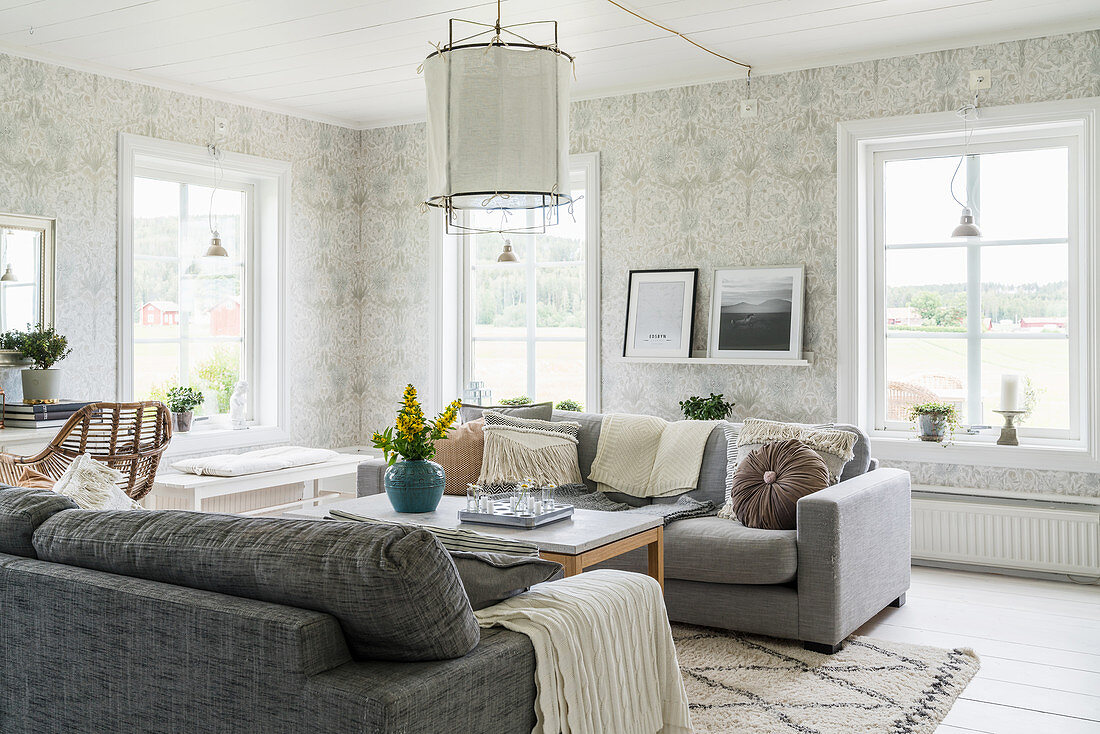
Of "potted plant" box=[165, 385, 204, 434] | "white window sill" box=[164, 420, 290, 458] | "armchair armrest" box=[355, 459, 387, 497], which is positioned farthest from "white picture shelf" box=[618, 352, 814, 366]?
"potted plant" box=[165, 385, 204, 434]

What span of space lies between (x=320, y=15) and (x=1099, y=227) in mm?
3658

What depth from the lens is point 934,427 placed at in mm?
4789

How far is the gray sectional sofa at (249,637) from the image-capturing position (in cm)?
157

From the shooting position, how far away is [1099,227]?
442 centimetres

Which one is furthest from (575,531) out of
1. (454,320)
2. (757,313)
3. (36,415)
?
(454,320)

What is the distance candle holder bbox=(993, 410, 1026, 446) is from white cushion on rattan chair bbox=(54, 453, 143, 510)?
12.7 feet

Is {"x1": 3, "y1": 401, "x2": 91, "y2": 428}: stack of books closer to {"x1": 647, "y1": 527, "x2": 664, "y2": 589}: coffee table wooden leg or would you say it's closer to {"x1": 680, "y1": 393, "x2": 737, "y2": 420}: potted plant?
{"x1": 647, "y1": 527, "x2": 664, "y2": 589}: coffee table wooden leg

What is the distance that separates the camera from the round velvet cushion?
3.78 meters

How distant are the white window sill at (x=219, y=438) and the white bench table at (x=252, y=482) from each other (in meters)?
0.29

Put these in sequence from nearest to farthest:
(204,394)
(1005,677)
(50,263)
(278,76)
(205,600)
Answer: (205,600) < (1005,677) < (50,263) < (278,76) < (204,394)

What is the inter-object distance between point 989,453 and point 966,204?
50.4 inches

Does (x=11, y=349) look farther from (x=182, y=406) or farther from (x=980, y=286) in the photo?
(x=980, y=286)

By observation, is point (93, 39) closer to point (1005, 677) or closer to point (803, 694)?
point (803, 694)

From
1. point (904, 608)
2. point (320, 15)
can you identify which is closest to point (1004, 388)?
point (904, 608)
